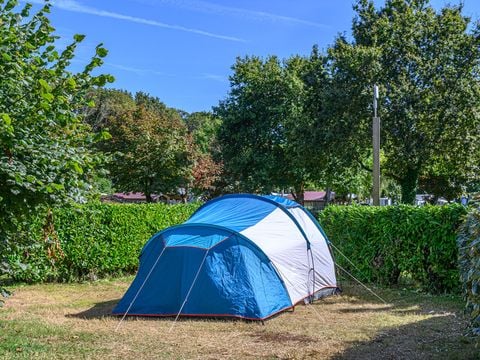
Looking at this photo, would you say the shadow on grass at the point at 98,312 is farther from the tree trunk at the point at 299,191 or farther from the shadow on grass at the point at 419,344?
the tree trunk at the point at 299,191

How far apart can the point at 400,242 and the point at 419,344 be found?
14.3ft

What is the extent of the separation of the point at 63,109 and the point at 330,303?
21.5 feet

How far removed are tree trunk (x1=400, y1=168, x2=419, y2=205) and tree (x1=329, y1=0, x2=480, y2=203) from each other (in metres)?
1.09

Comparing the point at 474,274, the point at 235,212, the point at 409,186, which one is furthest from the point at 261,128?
the point at 474,274

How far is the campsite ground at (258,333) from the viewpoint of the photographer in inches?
237

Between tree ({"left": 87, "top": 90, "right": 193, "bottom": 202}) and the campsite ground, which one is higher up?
tree ({"left": 87, "top": 90, "right": 193, "bottom": 202})

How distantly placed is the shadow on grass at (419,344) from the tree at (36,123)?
3.63 m

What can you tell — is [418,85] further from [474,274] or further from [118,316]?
Result: [474,274]

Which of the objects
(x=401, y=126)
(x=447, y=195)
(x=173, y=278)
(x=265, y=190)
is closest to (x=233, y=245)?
(x=173, y=278)

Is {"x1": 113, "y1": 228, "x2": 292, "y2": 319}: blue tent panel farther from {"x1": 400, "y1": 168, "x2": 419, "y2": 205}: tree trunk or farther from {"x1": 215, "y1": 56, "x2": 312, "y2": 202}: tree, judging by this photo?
{"x1": 215, "y1": 56, "x2": 312, "y2": 202}: tree

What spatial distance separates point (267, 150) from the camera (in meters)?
29.1

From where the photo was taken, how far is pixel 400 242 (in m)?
10.5

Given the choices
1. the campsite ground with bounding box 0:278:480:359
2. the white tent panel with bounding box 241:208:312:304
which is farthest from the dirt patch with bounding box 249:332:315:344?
the white tent panel with bounding box 241:208:312:304

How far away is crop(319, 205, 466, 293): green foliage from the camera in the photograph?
31.8 ft
